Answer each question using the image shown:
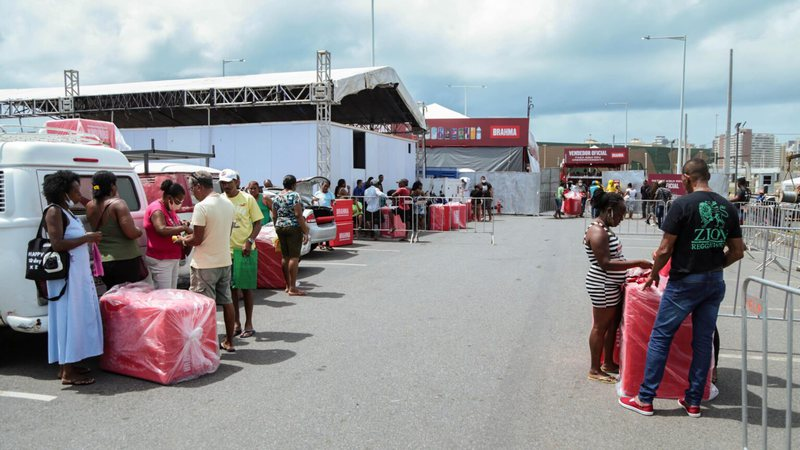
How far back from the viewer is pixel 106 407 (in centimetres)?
465

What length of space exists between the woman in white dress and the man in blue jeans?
4633 mm

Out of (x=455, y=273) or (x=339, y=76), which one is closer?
(x=455, y=273)

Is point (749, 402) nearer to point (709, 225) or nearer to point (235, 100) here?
point (709, 225)

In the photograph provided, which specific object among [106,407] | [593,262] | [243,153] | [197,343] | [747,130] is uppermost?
[747,130]

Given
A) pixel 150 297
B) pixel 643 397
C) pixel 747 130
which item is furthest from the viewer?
pixel 747 130

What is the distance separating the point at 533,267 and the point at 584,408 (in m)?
7.49

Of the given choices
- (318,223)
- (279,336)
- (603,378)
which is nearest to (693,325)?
(603,378)

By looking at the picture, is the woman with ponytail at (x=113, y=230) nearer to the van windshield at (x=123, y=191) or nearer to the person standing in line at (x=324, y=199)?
the van windshield at (x=123, y=191)

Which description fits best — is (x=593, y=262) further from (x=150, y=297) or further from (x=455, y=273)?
(x=455, y=273)

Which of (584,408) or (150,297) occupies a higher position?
(150,297)

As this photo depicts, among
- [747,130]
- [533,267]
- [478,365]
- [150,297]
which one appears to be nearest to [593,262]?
[478,365]

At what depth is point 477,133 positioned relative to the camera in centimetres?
3875

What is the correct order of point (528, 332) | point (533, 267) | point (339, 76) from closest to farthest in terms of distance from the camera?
point (528, 332) < point (533, 267) < point (339, 76)

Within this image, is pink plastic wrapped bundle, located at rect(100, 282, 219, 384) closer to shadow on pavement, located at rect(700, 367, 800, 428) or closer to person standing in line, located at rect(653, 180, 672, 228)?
shadow on pavement, located at rect(700, 367, 800, 428)
